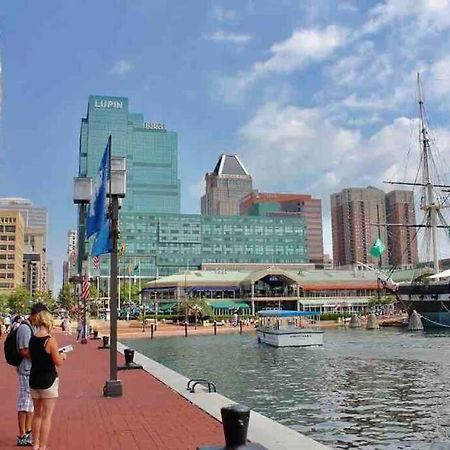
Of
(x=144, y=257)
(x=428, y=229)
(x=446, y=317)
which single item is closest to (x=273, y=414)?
(x=446, y=317)

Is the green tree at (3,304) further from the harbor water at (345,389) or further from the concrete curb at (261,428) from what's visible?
the concrete curb at (261,428)

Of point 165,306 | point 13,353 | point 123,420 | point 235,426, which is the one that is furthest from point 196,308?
point 235,426

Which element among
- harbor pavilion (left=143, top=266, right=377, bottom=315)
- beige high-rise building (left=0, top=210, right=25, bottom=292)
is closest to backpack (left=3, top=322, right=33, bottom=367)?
harbor pavilion (left=143, top=266, right=377, bottom=315)

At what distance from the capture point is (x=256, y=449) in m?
7.03

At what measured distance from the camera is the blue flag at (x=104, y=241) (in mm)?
16111

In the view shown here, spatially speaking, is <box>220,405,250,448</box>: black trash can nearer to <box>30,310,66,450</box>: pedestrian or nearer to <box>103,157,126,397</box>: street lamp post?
<box>30,310,66,450</box>: pedestrian

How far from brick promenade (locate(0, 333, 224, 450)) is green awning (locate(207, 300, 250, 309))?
100269 mm

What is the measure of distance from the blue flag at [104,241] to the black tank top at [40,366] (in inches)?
294

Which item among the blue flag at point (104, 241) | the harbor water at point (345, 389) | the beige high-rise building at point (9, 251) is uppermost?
the beige high-rise building at point (9, 251)

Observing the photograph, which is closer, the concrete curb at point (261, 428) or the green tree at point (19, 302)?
the concrete curb at point (261, 428)

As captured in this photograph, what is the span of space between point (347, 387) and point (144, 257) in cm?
17096

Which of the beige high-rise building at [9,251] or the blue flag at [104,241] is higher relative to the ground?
the beige high-rise building at [9,251]

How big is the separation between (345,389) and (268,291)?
106483 millimetres

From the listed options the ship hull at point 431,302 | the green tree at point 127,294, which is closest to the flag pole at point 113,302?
the ship hull at point 431,302
